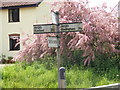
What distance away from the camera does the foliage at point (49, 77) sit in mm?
9266

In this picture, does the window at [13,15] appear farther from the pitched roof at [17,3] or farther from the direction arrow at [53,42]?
the direction arrow at [53,42]

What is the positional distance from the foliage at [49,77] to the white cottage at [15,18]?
419 inches

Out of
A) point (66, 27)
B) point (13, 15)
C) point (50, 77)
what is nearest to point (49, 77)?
point (50, 77)

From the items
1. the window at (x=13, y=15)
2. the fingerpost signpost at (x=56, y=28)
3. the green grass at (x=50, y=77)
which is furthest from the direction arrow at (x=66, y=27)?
→ the window at (x=13, y=15)

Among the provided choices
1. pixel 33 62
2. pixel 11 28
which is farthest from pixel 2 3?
pixel 33 62

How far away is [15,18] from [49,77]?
14.1m

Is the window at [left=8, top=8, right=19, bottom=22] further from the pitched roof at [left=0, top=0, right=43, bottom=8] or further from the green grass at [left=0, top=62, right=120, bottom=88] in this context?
the green grass at [left=0, top=62, right=120, bottom=88]

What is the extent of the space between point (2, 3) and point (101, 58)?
46.9 ft

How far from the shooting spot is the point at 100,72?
1071 centimetres

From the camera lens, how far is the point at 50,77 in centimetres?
975

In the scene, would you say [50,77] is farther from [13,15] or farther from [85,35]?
[13,15]

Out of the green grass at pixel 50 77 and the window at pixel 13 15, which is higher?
the window at pixel 13 15

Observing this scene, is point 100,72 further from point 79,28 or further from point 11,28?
point 11,28

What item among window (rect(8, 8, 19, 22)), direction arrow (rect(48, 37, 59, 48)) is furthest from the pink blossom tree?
window (rect(8, 8, 19, 22))
